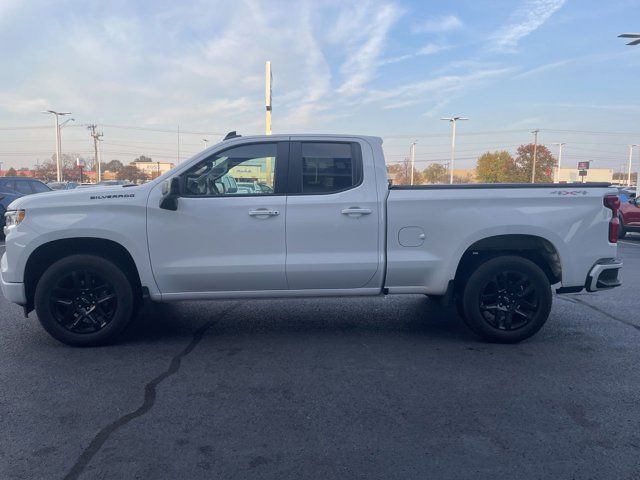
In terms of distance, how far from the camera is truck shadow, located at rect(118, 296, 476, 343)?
19.0 ft

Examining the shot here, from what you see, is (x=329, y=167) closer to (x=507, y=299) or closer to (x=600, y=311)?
(x=507, y=299)

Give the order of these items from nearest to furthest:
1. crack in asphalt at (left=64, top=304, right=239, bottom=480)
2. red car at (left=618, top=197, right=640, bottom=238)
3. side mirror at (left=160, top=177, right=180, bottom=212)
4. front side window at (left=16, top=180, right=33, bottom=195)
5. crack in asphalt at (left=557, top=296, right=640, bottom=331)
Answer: crack in asphalt at (left=64, top=304, right=239, bottom=480) → side mirror at (left=160, top=177, right=180, bottom=212) → crack in asphalt at (left=557, top=296, right=640, bottom=331) → front side window at (left=16, top=180, right=33, bottom=195) → red car at (left=618, top=197, right=640, bottom=238)

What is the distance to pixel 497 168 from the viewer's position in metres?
53.5

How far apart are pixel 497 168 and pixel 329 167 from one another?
2033 inches

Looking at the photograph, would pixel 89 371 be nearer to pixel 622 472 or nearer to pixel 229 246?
pixel 229 246

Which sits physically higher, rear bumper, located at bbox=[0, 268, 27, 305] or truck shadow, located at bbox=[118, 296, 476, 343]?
rear bumper, located at bbox=[0, 268, 27, 305]

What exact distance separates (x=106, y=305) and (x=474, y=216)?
3.66 meters

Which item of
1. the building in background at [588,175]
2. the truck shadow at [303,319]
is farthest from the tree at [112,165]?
the truck shadow at [303,319]

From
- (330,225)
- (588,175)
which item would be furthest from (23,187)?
(588,175)

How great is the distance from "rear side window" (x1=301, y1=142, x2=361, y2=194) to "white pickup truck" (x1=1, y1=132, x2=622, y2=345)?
0.01 metres

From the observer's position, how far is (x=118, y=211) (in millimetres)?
5074

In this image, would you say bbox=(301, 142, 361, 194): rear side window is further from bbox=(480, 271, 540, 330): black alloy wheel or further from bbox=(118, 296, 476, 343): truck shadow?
bbox=(480, 271, 540, 330): black alloy wheel

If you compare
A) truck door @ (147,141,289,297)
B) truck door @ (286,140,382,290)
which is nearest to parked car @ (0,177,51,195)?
truck door @ (147,141,289,297)

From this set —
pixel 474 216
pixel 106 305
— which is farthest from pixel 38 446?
pixel 474 216
